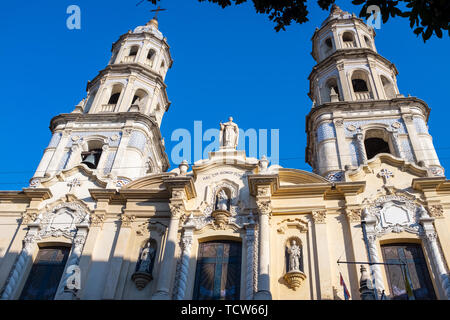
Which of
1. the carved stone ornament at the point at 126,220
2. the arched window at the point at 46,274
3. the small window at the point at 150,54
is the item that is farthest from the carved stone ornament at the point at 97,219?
the small window at the point at 150,54

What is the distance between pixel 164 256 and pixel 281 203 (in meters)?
A: 4.86

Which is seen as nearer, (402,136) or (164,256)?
(164,256)

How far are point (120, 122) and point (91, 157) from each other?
2.71 metres

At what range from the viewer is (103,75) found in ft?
88.3

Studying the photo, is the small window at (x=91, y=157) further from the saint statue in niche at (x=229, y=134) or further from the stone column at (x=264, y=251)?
the stone column at (x=264, y=251)

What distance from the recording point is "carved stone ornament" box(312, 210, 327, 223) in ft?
54.3

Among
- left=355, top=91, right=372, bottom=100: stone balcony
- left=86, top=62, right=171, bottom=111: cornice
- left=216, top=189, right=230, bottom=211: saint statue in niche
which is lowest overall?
left=216, top=189, right=230, bottom=211: saint statue in niche

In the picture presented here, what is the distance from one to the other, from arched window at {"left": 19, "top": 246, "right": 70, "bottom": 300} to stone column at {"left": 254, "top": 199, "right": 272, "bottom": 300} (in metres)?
7.28

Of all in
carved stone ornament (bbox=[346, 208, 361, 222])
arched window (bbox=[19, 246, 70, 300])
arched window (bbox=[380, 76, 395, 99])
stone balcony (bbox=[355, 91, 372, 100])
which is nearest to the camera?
arched window (bbox=[19, 246, 70, 300])

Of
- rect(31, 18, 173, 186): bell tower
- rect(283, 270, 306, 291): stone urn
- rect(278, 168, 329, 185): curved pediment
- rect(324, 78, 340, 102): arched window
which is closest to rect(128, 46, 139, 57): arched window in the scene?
rect(31, 18, 173, 186): bell tower

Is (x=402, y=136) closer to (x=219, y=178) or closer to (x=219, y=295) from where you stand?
(x=219, y=178)

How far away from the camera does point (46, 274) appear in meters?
16.8

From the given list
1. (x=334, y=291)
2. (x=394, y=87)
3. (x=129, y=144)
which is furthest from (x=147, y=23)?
(x=334, y=291)

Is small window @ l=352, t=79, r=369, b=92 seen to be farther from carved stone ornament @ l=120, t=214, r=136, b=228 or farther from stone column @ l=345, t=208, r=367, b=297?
carved stone ornament @ l=120, t=214, r=136, b=228
